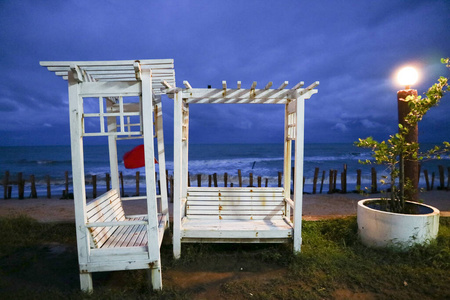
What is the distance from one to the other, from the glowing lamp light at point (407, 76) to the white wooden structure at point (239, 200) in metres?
A: 1.88

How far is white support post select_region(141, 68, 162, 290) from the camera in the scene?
3195mm

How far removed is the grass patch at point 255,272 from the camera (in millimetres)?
3336

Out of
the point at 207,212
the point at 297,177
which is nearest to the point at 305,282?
the point at 297,177

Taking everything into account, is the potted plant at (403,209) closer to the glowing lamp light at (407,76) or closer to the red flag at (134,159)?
the glowing lamp light at (407,76)

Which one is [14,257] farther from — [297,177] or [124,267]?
[297,177]

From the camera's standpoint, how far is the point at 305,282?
11.7ft

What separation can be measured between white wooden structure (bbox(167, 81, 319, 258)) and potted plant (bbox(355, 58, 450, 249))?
1.28 m

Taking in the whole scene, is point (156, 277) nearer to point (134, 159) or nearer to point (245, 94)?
point (134, 159)

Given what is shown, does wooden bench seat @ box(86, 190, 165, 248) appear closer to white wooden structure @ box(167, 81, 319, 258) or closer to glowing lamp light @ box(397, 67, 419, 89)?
white wooden structure @ box(167, 81, 319, 258)

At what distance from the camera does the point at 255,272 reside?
3.94m

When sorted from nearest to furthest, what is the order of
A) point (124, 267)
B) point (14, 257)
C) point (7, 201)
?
point (124, 267) → point (14, 257) → point (7, 201)

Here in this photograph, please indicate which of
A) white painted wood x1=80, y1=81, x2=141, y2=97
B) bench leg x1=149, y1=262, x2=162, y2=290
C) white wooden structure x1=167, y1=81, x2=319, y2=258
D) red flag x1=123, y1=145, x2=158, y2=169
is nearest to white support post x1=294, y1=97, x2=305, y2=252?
white wooden structure x1=167, y1=81, x2=319, y2=258

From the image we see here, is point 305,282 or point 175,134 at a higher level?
point 175,134

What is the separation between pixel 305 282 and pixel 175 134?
2911 mm
